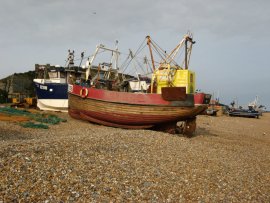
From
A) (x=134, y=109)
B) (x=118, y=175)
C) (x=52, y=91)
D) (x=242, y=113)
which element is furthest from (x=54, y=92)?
(x=242, y=113)

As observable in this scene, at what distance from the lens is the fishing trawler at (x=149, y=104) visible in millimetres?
14969

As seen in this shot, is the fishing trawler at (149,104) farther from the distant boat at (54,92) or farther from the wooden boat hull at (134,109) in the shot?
the distant boat at (54,92)

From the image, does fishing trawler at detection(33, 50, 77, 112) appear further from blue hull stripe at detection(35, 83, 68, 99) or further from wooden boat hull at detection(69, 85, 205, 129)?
wooden boat hull at detection(69, 85, 205, 129)

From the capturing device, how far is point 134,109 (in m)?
15.5

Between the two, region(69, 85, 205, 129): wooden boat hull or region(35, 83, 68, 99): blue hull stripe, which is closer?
region(69, 85, 205, 129): wooden boat hull

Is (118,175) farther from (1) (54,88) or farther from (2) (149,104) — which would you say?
(1) (54,88)

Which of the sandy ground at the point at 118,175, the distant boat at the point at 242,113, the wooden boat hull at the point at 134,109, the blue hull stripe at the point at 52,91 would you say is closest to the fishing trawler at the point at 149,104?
the wooden boat hull at the point at 134,109

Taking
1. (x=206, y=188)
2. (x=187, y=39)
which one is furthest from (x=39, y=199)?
(x=187, y=39)

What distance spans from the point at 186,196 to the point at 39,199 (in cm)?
294

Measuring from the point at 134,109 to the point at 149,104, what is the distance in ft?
2.97

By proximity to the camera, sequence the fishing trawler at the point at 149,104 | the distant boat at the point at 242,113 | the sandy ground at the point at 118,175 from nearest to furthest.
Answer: the sandy ground at the point at 118,175
the fishing trawler at the point at 149,104
the distant boat at the point at 242,113

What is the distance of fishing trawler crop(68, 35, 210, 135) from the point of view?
14969 millimetres

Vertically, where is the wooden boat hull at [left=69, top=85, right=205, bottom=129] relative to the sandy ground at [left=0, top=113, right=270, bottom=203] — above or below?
above

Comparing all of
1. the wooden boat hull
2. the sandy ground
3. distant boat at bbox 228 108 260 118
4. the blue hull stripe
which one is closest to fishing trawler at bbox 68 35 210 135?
the wooden boat hull
